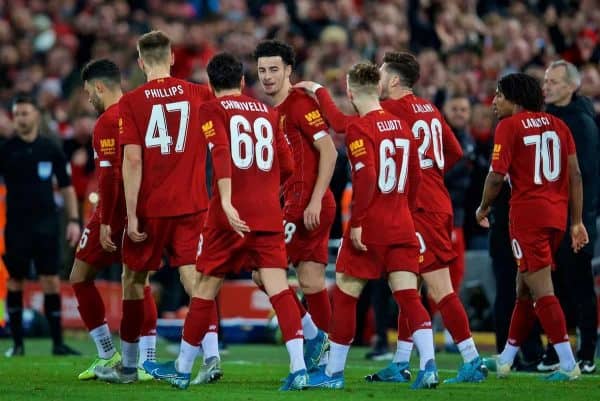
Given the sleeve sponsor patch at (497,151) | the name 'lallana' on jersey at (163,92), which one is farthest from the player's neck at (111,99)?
the sleeve sponsor patch at (497,151)

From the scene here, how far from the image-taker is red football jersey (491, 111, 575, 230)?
11094 mm

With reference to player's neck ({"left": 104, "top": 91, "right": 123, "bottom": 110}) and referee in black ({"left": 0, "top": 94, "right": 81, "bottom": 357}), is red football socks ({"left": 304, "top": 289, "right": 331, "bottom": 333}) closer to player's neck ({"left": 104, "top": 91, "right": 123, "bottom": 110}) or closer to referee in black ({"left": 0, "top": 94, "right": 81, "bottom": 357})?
player's neck ({"left": 104, "top": 91, "right": 123, "bottom": 110})

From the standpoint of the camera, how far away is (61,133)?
805 inches

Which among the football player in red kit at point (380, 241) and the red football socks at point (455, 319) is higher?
the football player in red kit at point (380, 241)

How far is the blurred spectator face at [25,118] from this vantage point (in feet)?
48.6

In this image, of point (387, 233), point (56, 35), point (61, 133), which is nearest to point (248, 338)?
point (61, 133)

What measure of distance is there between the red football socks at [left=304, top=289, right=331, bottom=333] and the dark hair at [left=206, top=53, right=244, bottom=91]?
203 centimetres

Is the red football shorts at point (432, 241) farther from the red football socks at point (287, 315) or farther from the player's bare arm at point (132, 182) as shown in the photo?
the player's bare arm at point (132, 182)

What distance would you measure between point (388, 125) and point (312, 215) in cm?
99

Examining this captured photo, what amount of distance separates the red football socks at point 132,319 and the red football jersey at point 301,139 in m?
1.42

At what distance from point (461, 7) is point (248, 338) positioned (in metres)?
6.60

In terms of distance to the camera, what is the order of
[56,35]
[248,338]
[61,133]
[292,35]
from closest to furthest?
[248,338]
[61,133]
[292,35]
[56,35]

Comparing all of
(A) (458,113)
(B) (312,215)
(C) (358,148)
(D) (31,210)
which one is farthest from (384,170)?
(D) (31,210)

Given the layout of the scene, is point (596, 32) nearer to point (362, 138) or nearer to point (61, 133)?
point (61, 133)
